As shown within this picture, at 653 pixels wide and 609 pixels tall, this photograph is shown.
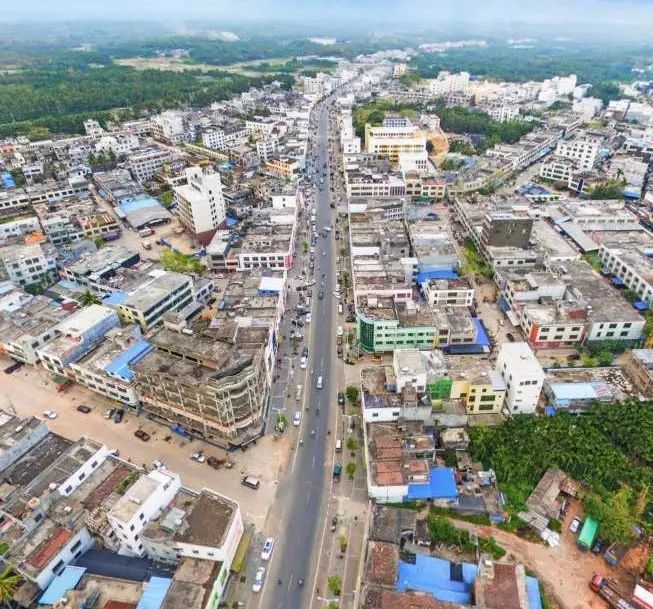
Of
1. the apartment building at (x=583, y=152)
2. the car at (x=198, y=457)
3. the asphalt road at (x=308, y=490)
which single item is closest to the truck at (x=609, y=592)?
the asphalt road at (x=308, y=490)

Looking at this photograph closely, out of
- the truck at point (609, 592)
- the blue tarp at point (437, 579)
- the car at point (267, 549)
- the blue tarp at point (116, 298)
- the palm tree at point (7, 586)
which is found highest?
the blue tarp at point (116, 298)

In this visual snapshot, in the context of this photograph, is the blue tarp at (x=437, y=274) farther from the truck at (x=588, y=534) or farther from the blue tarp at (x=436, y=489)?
the truck at (x=588, y=534)

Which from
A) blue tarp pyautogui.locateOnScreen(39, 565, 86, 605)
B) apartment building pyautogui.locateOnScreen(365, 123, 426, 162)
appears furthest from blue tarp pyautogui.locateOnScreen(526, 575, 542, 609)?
apartment building pyautogui.locateOnScreen(365, 123, 426, 162)

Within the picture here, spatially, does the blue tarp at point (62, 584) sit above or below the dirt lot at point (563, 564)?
above

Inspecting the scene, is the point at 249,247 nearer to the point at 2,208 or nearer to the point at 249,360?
the point at 249,360

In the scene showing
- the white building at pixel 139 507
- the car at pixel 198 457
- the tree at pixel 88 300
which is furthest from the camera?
the tree at pixel 88 300

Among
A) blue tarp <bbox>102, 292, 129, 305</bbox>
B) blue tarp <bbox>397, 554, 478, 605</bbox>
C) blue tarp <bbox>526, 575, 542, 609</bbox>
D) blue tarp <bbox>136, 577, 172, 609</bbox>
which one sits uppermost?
blue tarp <bbox>102, 292, 129, 305</bbox>

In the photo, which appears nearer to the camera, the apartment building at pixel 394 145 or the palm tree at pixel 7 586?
the palm tree at pixel 7 586

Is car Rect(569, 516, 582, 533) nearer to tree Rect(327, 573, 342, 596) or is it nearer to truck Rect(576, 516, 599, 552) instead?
truck Rect(576, 516, 599, 552)

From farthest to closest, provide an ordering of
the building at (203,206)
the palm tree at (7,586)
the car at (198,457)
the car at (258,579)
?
the building at (203,206), the car at (198,457), the car at (258,579), the palm tree at (7,586)
